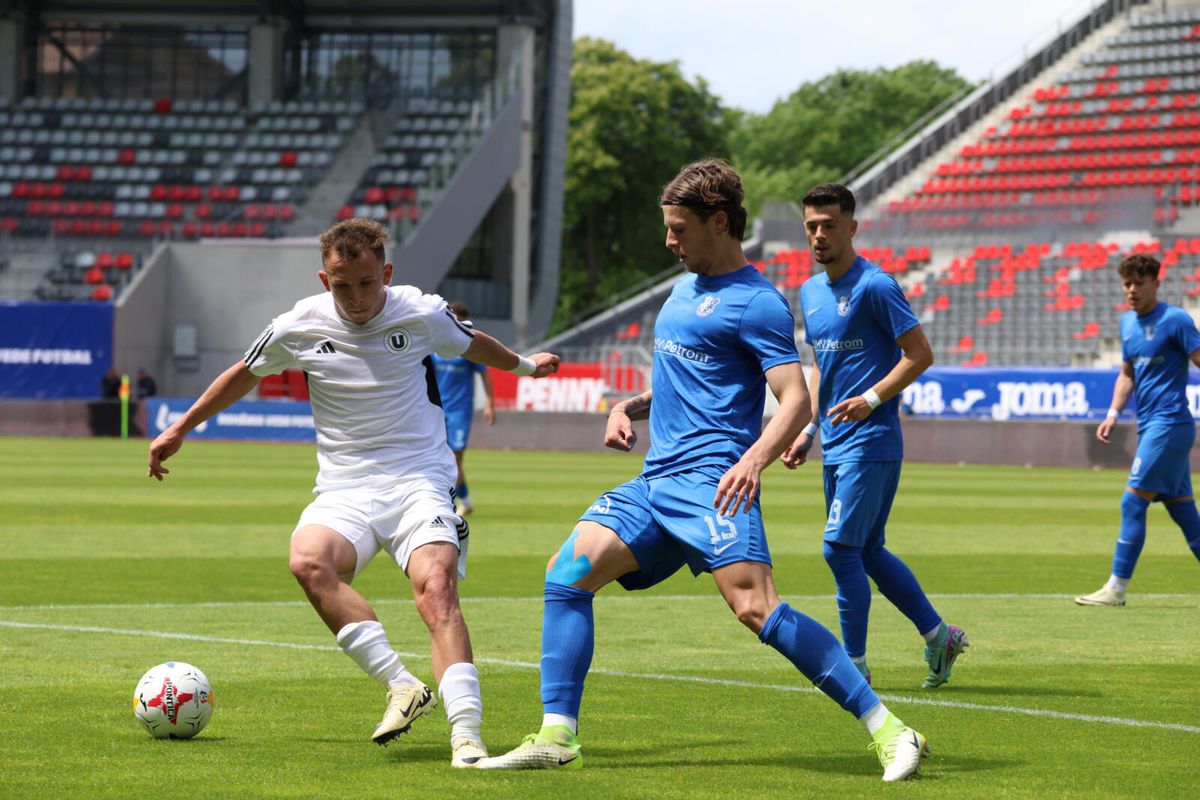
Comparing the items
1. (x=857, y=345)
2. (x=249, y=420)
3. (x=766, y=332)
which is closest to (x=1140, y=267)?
(x=857, y=345)

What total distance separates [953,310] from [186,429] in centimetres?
3792

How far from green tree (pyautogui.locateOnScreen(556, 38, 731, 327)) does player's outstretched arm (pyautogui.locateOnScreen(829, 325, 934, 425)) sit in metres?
63.9

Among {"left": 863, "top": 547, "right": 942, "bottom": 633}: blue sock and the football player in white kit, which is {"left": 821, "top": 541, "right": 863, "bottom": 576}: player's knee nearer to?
{"left": 863, "top": 547, "right": 942, "bottom": 633}: blue sock

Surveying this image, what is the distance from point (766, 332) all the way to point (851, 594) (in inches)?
92.8

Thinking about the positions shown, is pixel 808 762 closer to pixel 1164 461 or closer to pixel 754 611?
pixel 754 611

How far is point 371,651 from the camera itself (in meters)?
6.33

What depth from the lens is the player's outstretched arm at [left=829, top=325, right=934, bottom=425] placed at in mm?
7543

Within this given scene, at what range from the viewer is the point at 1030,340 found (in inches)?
1604

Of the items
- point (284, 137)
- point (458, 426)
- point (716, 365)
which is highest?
point (284, 137)

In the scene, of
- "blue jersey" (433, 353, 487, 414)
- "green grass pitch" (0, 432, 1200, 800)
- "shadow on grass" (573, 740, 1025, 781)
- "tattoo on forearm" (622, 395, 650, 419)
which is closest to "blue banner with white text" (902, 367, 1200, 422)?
"green grass pitch" (0, 432, 1200, 800)

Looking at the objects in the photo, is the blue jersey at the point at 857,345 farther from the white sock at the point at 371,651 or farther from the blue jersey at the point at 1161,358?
the blue jersey at the point at 1161,358

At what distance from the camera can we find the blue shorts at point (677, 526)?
5793 mm

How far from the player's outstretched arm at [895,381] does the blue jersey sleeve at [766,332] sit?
5.33ft

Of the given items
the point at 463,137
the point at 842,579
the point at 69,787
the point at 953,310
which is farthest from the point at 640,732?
the point at 463,137
